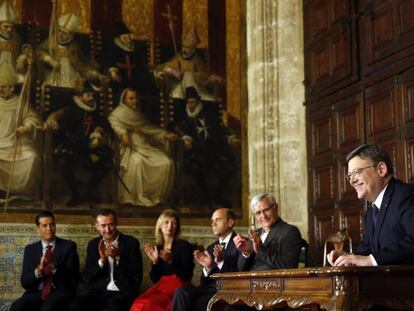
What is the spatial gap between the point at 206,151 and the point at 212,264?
2.53 meters

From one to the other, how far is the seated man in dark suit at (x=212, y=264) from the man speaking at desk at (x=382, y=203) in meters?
2.70

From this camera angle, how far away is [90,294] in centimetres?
861

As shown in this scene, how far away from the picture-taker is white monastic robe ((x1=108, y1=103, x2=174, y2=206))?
9.84m

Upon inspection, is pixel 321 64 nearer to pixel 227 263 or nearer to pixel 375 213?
pixel 227 263

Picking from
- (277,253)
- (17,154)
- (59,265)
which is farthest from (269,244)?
(17,154)

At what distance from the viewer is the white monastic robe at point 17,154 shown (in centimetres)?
923

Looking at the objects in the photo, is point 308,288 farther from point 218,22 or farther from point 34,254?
point 218,22

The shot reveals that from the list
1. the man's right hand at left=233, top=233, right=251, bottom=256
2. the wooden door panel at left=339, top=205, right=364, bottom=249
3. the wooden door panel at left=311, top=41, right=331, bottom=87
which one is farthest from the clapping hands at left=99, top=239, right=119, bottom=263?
the wooden door panel at left=311, top=41, right=331, bottom=87

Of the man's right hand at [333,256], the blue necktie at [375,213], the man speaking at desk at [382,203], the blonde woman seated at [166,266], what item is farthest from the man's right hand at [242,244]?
the man's right hand at [333,256]

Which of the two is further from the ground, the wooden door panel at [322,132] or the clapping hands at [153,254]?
the wooden door panel at [322,132]

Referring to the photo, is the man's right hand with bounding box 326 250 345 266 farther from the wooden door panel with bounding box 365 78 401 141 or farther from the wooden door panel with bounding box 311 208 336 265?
the wooden door panel with bounding box 311 208 336 265

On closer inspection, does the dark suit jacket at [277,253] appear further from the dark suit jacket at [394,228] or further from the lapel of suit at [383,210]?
the lapel of suit at [383,210]

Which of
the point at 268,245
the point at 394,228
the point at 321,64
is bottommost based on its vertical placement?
the point at 268,245

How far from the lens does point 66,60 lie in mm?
9727
